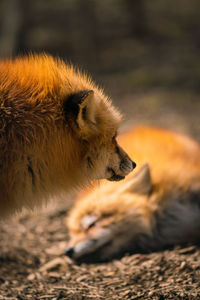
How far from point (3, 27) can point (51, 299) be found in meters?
9.43

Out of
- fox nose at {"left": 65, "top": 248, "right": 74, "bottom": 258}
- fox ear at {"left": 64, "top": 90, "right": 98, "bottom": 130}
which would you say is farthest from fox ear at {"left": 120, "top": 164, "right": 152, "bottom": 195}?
fox ear at {"left": 64, "top": 90, "right": 98, "bottom": 130}

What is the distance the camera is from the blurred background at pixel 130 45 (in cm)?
954

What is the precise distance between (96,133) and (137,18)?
1301 centimetres

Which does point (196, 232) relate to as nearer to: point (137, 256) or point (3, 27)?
point (137, 256)

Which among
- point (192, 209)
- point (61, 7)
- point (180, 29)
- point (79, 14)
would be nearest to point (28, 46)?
point (79, 14)

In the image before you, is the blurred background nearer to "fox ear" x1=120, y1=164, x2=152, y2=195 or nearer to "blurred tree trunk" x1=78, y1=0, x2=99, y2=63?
"blurred tree trunk" x1=78, y1=0, x2=99, y2=63

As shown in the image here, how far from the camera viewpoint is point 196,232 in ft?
12.5

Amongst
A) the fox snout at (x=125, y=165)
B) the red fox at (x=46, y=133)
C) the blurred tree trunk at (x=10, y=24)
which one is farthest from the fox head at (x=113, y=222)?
the blurred tree trunk at (x=10, y=24)

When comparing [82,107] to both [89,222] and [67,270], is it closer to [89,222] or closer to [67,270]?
[89,222]

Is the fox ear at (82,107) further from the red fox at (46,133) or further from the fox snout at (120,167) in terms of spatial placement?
the fox snout at (120,167)

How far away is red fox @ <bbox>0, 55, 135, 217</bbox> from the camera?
242 centimetres

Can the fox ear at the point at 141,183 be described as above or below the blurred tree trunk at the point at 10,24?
below

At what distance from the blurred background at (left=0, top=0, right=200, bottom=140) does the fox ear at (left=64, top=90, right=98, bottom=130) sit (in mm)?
4998

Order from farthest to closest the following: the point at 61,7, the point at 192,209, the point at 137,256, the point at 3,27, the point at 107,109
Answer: the point at 61,7 < the point at 3,27 < the point at 192,209 < the point at 137,256 < the point at 107,109
